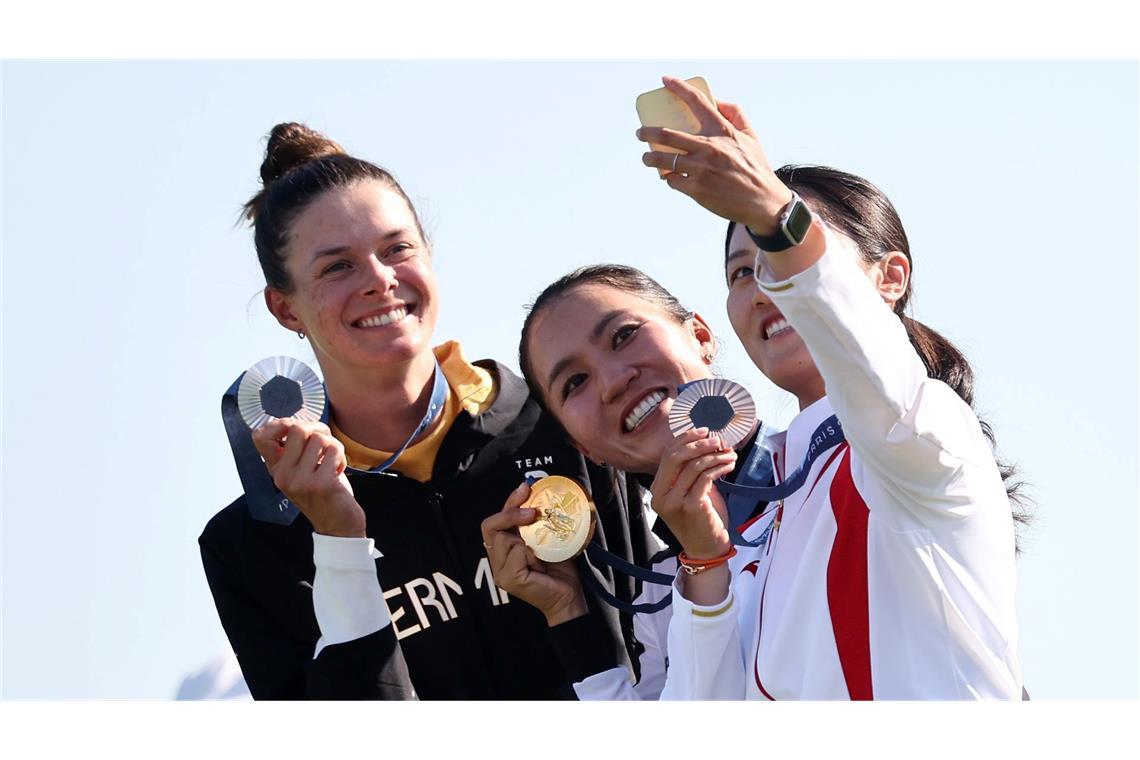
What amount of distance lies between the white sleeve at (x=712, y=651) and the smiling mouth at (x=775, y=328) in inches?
34.8

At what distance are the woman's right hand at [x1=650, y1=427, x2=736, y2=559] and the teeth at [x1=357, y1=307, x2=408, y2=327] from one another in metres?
1.84

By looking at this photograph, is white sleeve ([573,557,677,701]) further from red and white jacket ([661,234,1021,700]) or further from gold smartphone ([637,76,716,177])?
gold smartphone ([637,76,716,177])

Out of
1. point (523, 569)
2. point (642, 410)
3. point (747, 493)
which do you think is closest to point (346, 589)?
point (523, 569)

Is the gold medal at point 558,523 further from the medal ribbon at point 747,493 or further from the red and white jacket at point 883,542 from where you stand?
the red and white jacket at point 883,542

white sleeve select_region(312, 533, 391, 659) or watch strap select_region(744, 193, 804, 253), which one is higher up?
watch strap select_region(744, 193, 804, 253)

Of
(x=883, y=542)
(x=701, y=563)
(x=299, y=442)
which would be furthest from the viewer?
(x=299, y=442)

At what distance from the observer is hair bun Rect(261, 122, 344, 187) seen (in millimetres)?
6938

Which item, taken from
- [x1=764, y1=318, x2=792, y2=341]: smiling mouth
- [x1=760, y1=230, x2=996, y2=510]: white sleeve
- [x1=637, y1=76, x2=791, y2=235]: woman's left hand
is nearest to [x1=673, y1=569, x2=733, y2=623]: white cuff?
[x1=764, y1=318, x2=792, y2=341]: smiling mouth

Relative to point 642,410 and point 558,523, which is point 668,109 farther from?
point 558,523

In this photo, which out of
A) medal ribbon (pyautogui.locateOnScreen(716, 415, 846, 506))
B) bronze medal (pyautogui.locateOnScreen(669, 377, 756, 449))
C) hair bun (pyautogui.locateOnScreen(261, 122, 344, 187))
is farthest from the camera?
hair bun (pyautogui.locateOnScreen(261, 122, 344, 187))

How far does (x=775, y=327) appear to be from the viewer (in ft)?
16.6

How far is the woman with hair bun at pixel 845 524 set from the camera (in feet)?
12.3

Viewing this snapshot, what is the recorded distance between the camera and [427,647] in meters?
6.19

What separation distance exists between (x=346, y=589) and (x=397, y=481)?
0.89 metres
